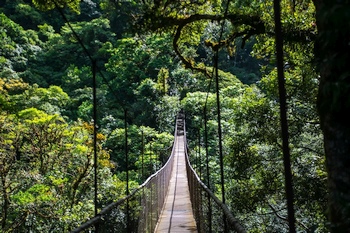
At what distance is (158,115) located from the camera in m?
21.3

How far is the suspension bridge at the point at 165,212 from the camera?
225cm

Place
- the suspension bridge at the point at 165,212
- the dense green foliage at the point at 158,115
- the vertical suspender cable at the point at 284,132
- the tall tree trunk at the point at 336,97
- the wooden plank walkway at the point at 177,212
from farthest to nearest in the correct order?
1. the wooden plank walkway at the point at 177,212
2. the dense green foliage at the point at 158,115
3. the suspension bridge at the point at 165,212
4. the vertical suspender cable at the point at 284,132
5. the tall tree trunk at the point at 336,97

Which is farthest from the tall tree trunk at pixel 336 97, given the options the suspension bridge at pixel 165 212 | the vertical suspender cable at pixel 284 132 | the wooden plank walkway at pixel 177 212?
the wooden plank walkway at pixel 177 212

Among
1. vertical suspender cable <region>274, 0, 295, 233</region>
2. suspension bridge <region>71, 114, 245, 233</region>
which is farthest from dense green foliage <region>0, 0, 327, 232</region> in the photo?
suspension bridge <region>71, 114, 245, 233</region>

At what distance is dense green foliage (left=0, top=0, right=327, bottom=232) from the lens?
16.6ft

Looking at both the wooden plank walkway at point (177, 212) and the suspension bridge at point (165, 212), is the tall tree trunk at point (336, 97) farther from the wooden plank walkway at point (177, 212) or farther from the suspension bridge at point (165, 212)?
the wooden plank walkway at point (177, 212)

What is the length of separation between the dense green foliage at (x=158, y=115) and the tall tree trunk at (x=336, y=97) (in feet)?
0.61

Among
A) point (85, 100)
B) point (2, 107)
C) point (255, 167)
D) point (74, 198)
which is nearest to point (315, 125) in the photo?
point (255, 167)

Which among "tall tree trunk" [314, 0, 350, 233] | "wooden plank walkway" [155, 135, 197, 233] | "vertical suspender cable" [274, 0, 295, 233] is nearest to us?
"tall tree trunk" [314, 0, 350, 233]

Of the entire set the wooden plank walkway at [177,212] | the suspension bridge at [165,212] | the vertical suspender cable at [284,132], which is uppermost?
the vertical suspender cable at [284,132]

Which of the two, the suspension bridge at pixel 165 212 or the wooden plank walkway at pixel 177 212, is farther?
the wooden plank walkway at pixel 177 212

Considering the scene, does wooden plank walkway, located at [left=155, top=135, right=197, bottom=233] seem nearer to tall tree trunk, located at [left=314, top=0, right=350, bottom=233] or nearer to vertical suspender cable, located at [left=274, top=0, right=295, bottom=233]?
tall tree trunk, located at [left=314, top=0, right=350, bottom=233]

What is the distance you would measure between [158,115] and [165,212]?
565 inches

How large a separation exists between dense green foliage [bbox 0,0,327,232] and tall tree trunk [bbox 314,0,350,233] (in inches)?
7.4
